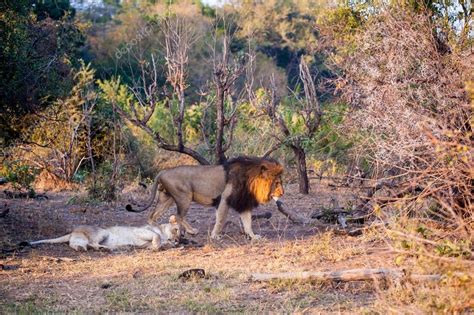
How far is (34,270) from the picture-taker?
27.5 feet

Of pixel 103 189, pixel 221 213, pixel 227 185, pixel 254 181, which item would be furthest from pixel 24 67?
pixel 103 189

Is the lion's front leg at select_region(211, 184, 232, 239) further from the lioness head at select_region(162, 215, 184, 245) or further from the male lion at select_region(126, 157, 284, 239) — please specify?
the lioness head at select_region(162, 215, 184, 245)

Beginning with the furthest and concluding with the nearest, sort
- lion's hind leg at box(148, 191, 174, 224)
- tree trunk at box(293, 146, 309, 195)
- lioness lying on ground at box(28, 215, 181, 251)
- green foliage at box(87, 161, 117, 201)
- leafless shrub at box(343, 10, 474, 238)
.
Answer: tree trunk at box(293, 146, 309, 195) → green foliage at box(87, 161, 117, 201) → lion's hind leg at box(148, 191, 174, 224) → lioness lying on ground at box(28, 215, 181, 251) → leafless shrub at box(343, 10, 474, 238)

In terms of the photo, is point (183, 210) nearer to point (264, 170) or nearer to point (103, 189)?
point (264, 170)

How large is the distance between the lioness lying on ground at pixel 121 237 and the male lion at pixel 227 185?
1.93 feet

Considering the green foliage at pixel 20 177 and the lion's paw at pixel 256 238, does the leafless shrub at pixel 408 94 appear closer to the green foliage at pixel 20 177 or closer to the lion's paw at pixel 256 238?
the lion's paw at pixel 256 238

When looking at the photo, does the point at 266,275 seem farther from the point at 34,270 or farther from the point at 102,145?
the point at 102,145

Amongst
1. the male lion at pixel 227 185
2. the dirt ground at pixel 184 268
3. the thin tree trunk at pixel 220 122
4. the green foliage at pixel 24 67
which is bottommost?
the dirt ground at pixel 184 268

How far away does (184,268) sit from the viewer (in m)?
8.42

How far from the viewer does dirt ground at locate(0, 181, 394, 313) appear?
683 cm

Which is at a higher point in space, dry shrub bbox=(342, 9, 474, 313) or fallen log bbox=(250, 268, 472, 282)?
dry shrub bbox=(342, 9, 474, 313)

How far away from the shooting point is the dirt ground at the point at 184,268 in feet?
22.4

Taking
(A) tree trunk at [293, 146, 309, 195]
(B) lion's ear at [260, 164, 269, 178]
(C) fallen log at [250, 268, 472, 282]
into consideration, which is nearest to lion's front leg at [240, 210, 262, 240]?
(B) lion's ear at [260, 164, 269, 178]

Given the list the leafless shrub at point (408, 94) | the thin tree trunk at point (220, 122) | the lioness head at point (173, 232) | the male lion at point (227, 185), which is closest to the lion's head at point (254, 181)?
the male lion at point (227, 185)
